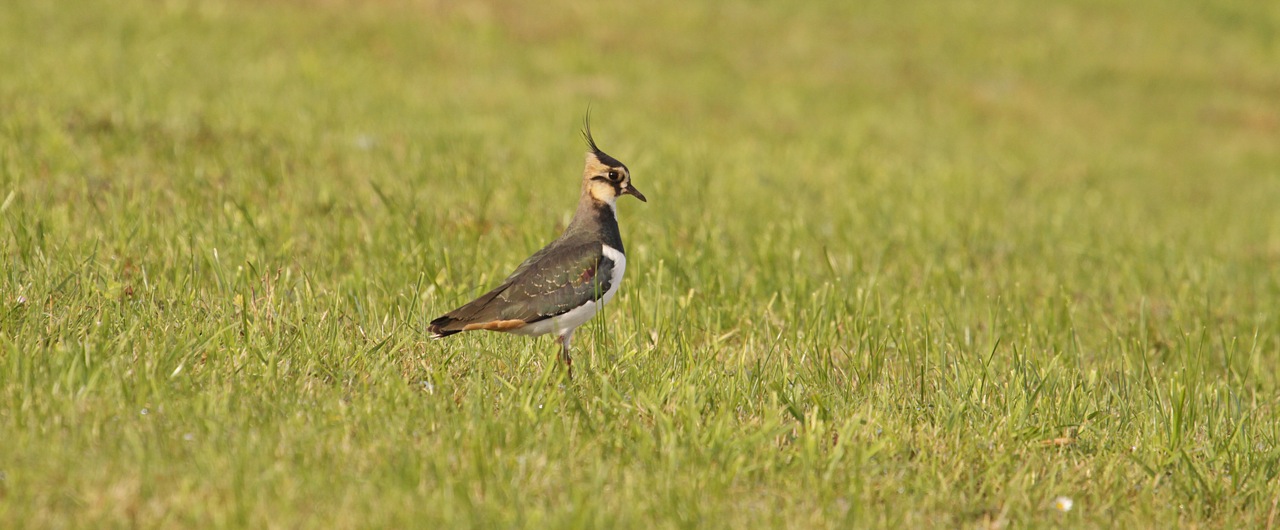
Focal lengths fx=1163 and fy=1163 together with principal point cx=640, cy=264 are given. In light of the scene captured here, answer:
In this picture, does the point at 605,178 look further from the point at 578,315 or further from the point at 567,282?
the point at 578,315

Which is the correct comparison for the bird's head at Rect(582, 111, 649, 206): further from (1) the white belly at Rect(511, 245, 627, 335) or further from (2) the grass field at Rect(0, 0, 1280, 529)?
(2) the grass field at Rect(0, 0, 1280, 529)

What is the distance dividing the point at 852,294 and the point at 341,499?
180 inches

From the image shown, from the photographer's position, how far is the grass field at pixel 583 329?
421cm

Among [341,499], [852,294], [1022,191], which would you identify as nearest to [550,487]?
[341,499]

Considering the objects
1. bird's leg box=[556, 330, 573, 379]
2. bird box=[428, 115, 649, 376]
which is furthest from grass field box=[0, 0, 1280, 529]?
bird box=[428, 115, 649, 376]

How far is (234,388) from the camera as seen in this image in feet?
15.2

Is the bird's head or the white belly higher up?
the bird's head

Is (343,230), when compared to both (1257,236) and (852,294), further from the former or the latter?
(1257,236)

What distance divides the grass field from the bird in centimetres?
17

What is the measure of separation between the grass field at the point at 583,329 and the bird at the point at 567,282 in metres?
0.17

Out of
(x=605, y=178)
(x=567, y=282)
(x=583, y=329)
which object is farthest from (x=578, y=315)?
(x=605, y=178)

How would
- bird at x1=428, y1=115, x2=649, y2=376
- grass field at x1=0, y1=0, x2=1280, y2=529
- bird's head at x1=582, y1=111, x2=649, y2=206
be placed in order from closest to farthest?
1. grass field at x1=0, y1=0, x2=1280, y2=529
2. bird at x1=428, y1=115, x2=649, y2=376
3. bird's head at x1=582, y1=111, x2=649, y2=206

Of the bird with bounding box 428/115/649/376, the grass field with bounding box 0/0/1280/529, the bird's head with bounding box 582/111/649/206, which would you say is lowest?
the grass field with bounding box 0/0/1280/529

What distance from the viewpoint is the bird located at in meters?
5.36
